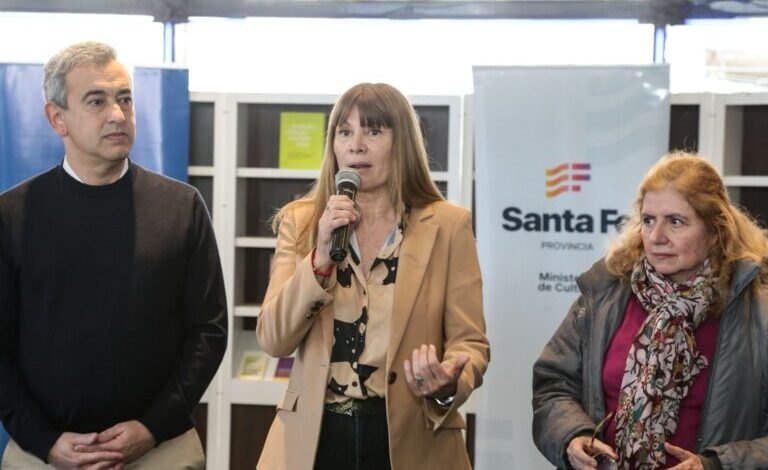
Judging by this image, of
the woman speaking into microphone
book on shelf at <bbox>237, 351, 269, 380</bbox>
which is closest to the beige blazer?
the woman speaking into microphone

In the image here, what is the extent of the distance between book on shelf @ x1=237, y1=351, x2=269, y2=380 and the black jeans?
297 cm

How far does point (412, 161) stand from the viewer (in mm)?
2631

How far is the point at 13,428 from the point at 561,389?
4.83ft

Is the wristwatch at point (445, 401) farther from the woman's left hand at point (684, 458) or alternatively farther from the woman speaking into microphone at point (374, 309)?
the woman's left hand at point (684, 458)

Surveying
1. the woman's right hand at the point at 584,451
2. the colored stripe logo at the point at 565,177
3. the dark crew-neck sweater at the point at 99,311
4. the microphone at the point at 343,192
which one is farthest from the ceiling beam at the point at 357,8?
the woman's right hand at the point at 584,451

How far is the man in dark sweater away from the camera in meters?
2.66

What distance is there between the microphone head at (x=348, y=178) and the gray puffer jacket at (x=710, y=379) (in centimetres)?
76

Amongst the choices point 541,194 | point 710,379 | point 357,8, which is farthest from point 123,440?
point 357,8

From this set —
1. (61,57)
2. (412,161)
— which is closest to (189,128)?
(61,57)

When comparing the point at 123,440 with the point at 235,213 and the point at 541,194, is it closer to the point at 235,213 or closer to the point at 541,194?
the point at 541,194

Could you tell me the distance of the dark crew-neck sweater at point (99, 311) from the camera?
2666 mm

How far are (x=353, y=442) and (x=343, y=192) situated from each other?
61 centimetres

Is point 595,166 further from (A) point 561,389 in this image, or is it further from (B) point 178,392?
(B) point 178,392

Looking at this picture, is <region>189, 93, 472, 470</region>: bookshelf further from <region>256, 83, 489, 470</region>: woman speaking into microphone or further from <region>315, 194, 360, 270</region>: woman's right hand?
<region>315, 194, 360, 270</region>: woman's right hand
